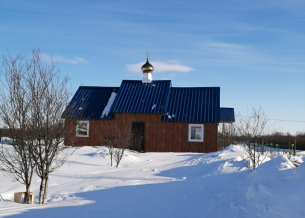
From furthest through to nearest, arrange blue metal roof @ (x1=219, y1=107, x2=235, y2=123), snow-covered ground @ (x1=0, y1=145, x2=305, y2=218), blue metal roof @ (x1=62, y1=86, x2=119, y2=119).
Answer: blue metal roof @ (x1=219, y1=107, x2=235, y2=123)
blue metal roof @ (x1=62, y1=86, x2=119, y2=119)
snow-covered ground @ (x1=0, y1=145, x2=305, y2=218)

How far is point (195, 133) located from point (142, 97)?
174 inches

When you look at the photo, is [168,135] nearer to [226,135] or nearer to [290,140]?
[226,135]

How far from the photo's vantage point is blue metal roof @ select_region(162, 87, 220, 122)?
20703 mm

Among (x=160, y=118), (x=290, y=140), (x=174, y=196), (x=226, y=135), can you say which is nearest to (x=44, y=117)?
(x=174, y=196)

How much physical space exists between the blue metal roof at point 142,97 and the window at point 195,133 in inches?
87.0

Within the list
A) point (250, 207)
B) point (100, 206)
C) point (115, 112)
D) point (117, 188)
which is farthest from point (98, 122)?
point (250, 207)

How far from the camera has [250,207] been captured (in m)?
6.06

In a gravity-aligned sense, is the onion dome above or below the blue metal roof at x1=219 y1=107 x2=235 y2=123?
above

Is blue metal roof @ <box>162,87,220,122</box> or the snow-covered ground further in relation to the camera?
blue metal roof @ <box>162,87,220,122</box>

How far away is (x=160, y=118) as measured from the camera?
20.9 meters

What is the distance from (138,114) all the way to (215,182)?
40.1 ft

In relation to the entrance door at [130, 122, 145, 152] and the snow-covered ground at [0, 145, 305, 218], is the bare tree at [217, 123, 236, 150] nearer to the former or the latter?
the entrance door at [130, 122, 145, 152]

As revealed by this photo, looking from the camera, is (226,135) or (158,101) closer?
(158,101)

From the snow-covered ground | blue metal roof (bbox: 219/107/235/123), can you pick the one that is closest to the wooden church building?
blue metal roof (bbox: 219/107/235/123)
